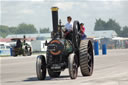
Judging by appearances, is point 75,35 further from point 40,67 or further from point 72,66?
point 40,67

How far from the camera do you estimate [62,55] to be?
13797 mm

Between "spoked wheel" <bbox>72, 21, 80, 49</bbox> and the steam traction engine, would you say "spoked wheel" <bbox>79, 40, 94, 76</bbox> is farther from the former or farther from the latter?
"spoked wheel" <bbox>72, 21, 80, 49</bbox>

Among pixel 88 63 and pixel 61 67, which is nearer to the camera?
pixel 61 67

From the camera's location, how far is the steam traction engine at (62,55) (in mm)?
13648

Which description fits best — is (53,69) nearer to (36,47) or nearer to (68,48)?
Result: (68,48)

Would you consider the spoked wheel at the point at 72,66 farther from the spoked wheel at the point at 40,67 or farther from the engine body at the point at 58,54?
the spoked wheel at the point at 40,67

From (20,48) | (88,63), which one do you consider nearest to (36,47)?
(20,48)

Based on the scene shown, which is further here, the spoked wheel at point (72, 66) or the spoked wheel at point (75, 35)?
the spoked wheel at point (75, 35)

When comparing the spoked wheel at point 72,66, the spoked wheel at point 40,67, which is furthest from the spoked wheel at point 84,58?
the spoked wheel at point 40,67

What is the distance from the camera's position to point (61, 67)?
1364 centimetres

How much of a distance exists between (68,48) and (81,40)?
1181 mm

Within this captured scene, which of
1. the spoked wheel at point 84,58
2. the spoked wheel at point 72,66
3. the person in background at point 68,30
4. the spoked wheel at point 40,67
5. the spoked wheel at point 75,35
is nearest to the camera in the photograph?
the spoked wheel at point 72,66

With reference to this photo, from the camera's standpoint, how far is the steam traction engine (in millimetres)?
13648

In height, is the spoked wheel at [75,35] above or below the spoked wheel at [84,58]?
above
